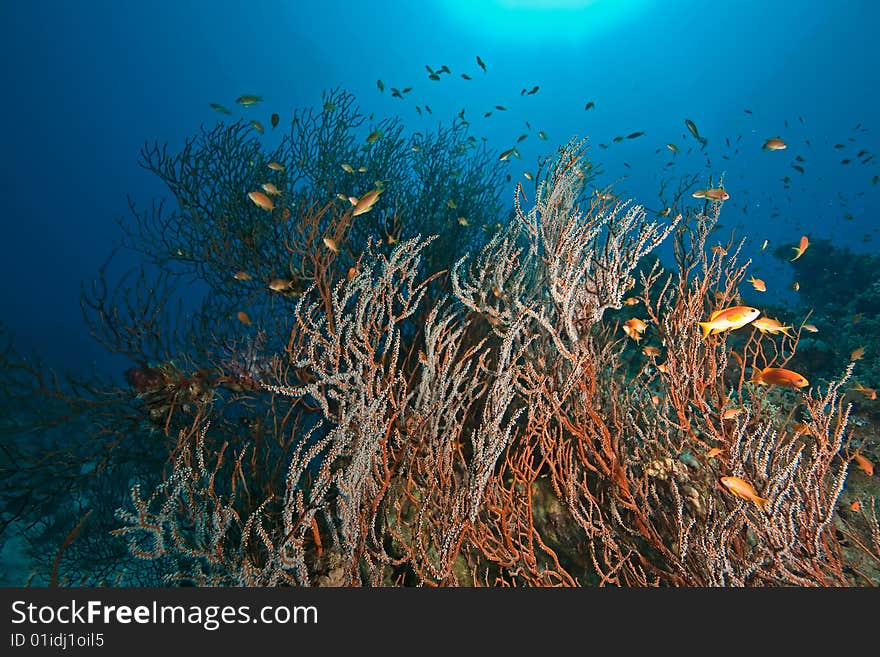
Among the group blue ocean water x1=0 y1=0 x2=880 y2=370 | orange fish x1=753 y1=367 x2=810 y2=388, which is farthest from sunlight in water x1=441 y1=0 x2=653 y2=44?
orange fish x1=753 y1=367 x2=810 y2=388

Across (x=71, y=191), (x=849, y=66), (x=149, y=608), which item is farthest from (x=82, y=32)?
(x=849, y=66)

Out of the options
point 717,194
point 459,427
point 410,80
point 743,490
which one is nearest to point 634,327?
point 717,194

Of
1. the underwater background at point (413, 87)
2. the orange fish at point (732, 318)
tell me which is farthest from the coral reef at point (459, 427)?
the underwater background at point (413, 87)

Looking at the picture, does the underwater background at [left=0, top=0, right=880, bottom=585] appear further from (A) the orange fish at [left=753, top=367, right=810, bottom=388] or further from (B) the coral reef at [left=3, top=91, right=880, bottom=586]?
(A) the orange fish at [left=753, top=367, right=810, bottom=388]

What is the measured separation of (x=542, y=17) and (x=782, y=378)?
61471 millimetres

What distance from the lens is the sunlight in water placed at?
45.9m

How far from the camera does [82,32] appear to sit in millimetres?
54656

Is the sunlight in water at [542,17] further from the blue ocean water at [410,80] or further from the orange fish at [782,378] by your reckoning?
the orange fish at [782,378]

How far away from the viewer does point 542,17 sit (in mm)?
48562

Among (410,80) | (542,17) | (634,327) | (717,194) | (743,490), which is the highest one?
(410,80)

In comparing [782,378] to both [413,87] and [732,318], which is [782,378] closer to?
[732,318]

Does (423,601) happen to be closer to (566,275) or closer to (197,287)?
(566,275)

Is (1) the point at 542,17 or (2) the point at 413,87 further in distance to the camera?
(1) the point at 542,17

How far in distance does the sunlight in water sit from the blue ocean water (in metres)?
0.28
